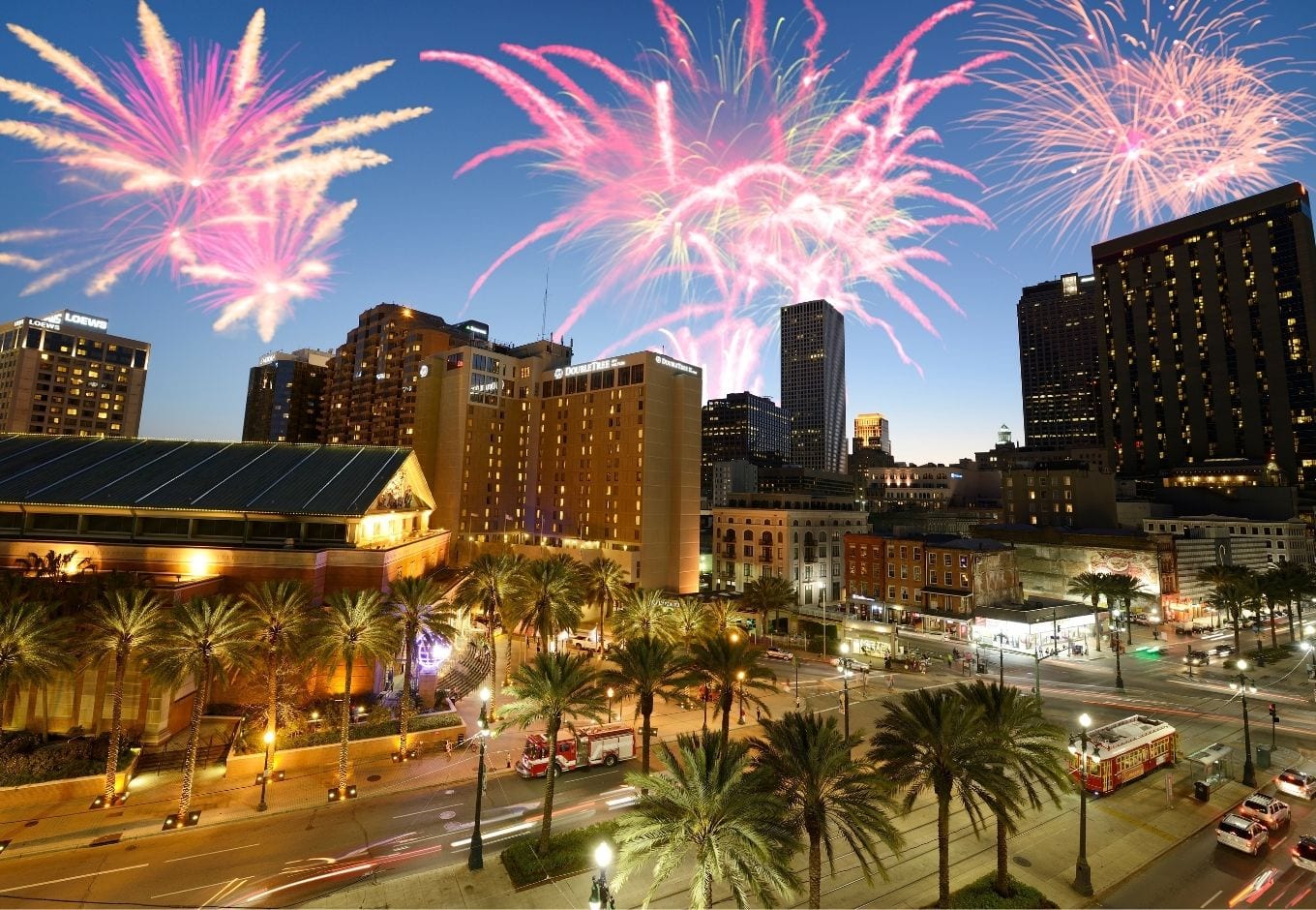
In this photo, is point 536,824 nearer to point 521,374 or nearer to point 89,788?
point 89,788

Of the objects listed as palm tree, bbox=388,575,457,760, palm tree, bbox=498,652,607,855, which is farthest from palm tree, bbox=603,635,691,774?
palm tree, bbox=388,575,457,760

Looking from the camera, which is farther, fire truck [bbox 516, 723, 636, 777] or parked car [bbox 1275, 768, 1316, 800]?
fire truck [bbox 516, 723, 636, 777]

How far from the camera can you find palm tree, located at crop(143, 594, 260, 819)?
99.9 feet

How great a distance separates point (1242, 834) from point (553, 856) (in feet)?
102

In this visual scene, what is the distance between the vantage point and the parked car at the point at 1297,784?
3142 centimetres

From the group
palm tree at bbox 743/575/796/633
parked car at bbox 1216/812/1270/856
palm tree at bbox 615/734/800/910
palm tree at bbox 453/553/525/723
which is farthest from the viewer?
palm tree at bbox 743/575/796/633

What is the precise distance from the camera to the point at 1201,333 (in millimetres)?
159875

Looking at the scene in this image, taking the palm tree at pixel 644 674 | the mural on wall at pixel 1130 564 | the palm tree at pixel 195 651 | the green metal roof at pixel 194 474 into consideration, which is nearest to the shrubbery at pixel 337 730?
the palm tree at pixel 195 651

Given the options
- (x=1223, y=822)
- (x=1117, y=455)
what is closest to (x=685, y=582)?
(x=1223, y=822)

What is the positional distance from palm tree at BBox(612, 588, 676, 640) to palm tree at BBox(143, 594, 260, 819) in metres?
25.8

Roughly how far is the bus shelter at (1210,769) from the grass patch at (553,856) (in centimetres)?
3171

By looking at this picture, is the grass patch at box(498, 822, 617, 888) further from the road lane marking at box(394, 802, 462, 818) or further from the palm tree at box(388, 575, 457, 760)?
the palm tree at box(388, 575, 457, 760)

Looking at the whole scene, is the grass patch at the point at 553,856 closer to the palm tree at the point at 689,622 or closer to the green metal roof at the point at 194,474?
the palm tree at the point at 689,622

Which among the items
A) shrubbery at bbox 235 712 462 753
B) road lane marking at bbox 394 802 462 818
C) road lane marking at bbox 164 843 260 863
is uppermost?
shrubbery at bbox 235 712 462 753
